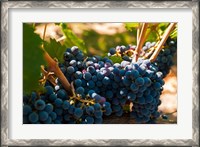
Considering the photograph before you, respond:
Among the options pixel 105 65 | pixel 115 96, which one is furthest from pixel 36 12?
pixel 115 96

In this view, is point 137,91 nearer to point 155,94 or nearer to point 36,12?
point 155,94

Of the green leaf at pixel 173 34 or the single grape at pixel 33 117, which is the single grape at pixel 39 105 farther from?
the green leaf at pixel 173 34

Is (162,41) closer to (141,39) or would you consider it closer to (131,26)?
(141,39)

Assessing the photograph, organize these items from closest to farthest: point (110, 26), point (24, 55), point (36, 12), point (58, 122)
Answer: point (58, 122), point (24, 55), point (36, 12), point (110, 26)

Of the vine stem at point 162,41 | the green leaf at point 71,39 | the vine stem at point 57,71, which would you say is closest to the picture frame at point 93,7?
the vine stem at point 162,41

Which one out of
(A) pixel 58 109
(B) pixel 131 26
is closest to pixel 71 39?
(B) pixel 131 26

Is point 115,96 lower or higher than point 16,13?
lower

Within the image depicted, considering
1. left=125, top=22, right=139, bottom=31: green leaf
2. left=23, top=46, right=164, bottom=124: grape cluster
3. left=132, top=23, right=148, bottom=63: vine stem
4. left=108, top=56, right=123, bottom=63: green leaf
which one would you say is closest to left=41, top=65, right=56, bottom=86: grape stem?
left=23, top=46, right=164, bottom=124: grape cluster
